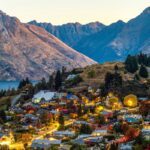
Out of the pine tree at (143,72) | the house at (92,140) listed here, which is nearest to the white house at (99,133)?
the house at (92,140)

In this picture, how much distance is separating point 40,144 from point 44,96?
4355 centimetres

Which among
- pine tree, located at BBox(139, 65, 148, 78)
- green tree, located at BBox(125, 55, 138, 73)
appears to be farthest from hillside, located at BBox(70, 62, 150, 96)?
pine tree, located at BBox(139, 65, 148, 78)

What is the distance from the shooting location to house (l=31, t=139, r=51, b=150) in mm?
72812

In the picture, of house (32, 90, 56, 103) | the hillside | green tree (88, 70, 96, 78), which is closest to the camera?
house (32, 90, 56, 103)

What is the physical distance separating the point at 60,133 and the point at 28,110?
79.2 ft

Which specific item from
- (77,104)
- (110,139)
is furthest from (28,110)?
(110,139)

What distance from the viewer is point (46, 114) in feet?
310

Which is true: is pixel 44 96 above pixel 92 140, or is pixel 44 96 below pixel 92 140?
above

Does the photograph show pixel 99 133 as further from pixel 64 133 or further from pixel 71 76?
pixel 71 76

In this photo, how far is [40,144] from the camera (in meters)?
73.3

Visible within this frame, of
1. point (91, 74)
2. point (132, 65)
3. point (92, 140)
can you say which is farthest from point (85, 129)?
point (132, 65)

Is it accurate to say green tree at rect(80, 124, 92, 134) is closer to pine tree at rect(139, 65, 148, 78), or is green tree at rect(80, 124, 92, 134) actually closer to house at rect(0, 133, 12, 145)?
house at rect(0, 133, 12, 145)

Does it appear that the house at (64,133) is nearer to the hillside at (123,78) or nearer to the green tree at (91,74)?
the hillside at (123,78)

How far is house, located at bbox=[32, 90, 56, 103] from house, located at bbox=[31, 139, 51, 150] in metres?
38.0
